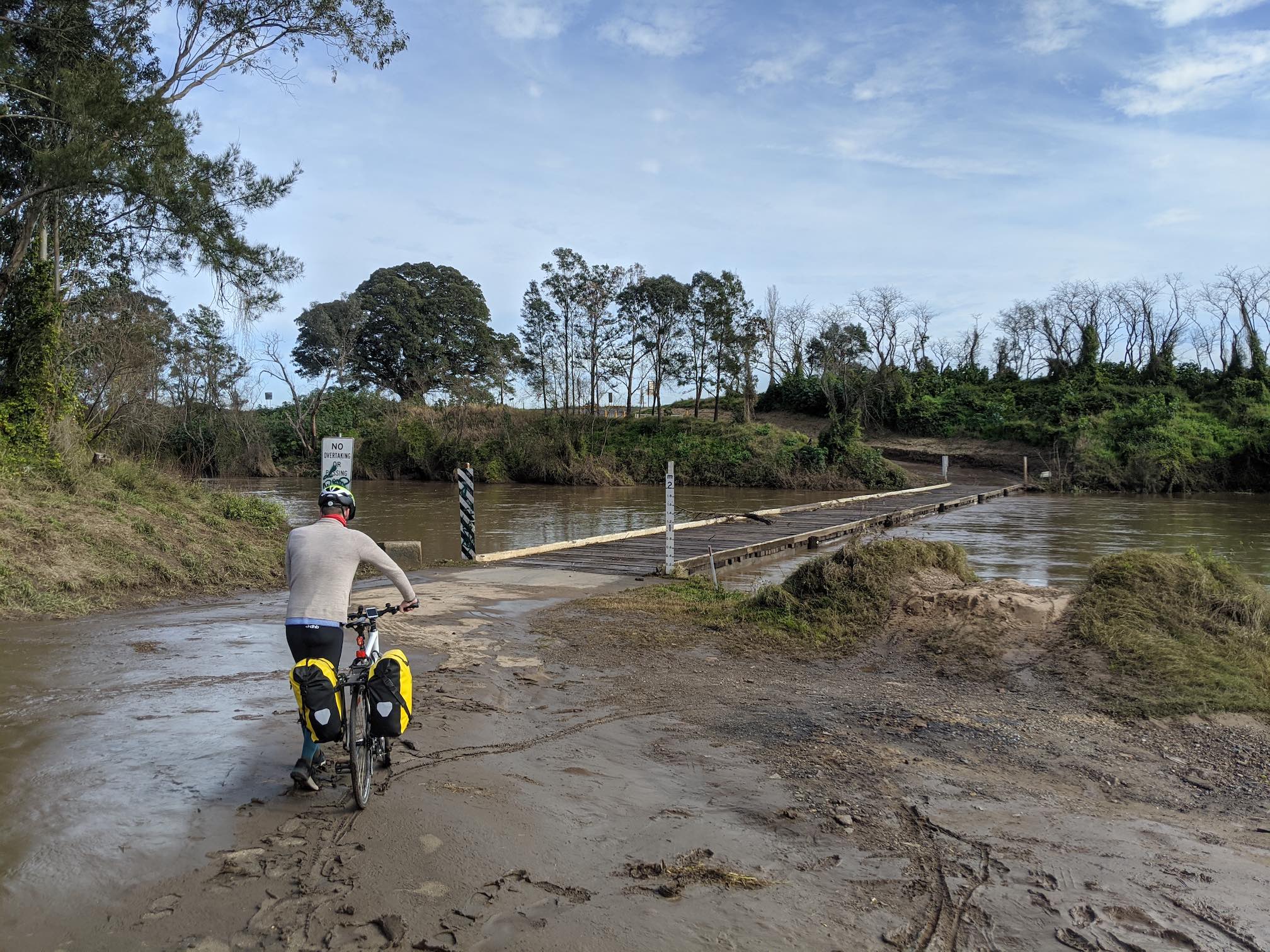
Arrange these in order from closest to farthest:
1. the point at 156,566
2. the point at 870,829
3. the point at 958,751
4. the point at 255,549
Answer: the point at 870,829
the point at 958,751
the point at 156,566
the point at 255,549

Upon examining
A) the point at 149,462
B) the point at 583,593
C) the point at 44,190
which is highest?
the point at 44,190

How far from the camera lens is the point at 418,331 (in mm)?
56625

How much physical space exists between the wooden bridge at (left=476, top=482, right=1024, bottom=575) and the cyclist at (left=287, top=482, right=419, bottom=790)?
8.98 m

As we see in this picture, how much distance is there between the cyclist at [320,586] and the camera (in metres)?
4.22

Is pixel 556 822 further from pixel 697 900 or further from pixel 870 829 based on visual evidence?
pixel 870 829

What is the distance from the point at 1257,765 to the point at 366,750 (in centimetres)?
494

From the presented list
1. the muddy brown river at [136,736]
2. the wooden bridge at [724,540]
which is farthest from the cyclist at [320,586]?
the wooden bridge at [724,540]

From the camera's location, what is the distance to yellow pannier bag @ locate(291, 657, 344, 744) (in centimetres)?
396

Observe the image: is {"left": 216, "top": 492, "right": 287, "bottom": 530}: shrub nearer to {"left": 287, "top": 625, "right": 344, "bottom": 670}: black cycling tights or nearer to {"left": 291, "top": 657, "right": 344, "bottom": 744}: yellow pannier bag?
{"left": 287, "top": 625, "right": 344, "bottom": 670}: black cycling tights

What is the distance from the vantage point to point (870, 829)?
3.96m

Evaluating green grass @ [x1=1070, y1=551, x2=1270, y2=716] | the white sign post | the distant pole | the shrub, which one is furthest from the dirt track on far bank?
the shrub

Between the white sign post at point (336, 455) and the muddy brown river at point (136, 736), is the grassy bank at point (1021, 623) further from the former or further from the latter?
the white sign post at point (336, 455)

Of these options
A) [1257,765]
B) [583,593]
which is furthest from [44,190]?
[1257,765]

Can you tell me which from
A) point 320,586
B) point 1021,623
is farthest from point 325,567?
point 1021,623
